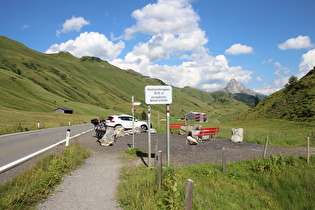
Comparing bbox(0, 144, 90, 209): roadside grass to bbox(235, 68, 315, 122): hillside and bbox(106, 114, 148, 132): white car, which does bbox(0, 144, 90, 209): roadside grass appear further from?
bbox(235, 68, 315, 122): hillside

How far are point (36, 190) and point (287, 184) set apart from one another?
7.79 meters

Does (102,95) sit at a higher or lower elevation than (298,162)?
higher

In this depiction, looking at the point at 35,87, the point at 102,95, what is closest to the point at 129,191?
the point at 35,87

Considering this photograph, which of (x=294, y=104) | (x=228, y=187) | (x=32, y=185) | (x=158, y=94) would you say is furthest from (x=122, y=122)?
(x=294, y=104)

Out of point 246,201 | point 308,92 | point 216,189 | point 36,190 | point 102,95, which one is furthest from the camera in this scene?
point 102,95

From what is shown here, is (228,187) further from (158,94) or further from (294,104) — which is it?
(294,104)

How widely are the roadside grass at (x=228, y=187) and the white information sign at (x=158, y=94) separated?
2.56 m

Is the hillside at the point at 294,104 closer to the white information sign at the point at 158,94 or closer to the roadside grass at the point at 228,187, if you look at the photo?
the roadside grass at the point at 228,187

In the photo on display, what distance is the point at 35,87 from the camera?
12912 centimetres

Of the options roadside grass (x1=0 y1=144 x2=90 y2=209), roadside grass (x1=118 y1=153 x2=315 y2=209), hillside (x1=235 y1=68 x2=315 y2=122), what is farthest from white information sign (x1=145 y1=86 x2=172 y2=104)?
hillside (x1=235 y1=68 x2=315 y2=122)

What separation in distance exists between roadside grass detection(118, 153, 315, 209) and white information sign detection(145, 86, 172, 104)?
256 cm

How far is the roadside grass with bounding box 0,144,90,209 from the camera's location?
4.71 meters

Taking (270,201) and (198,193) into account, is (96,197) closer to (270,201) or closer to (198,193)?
(198,193)

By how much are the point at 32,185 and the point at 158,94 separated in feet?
16.4
